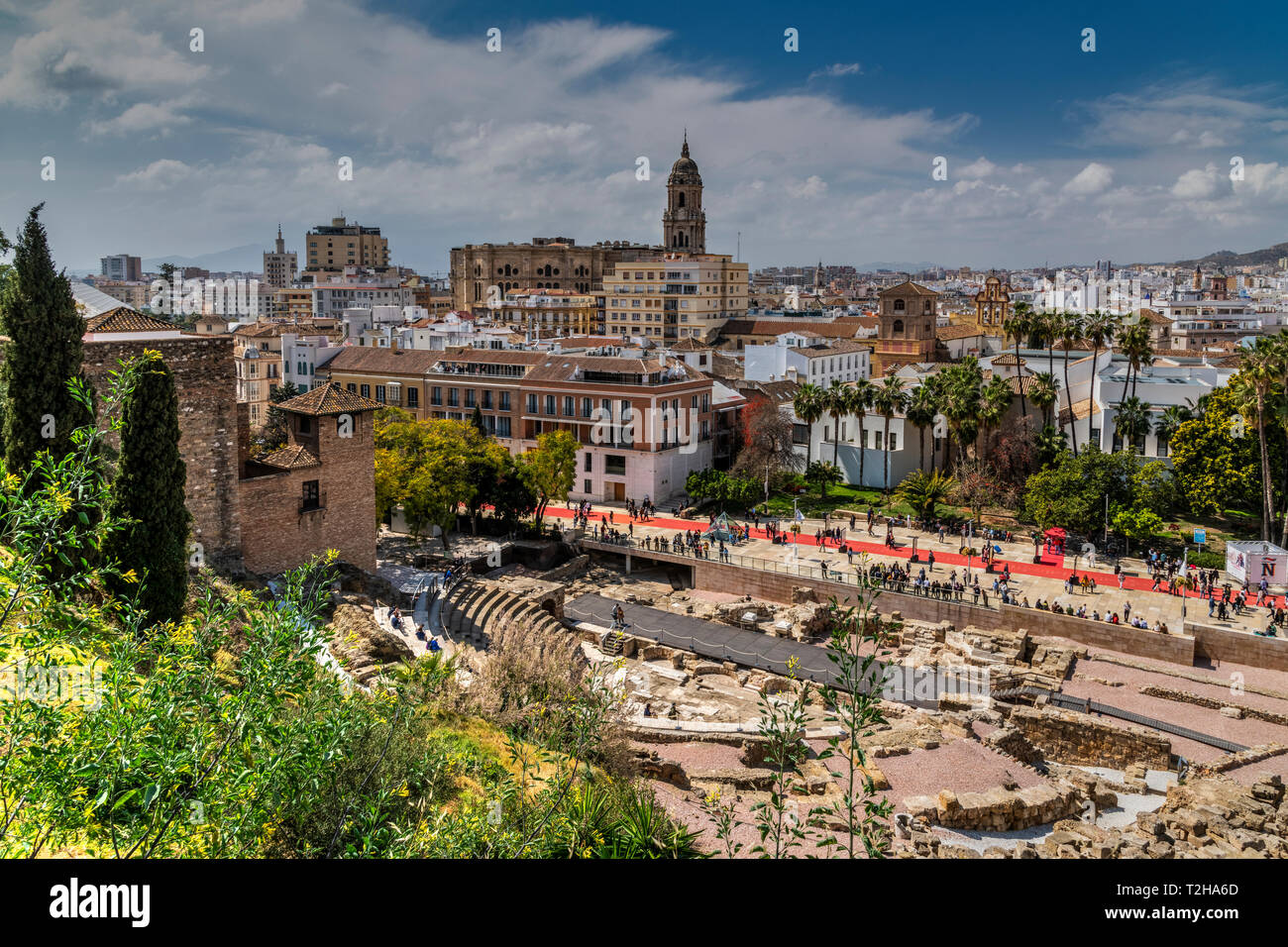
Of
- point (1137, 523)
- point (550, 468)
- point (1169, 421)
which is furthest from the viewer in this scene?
point (1169, 421)

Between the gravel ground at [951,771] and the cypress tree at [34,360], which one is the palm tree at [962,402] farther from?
the cypress tree at [34,360]

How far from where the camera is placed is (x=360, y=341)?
2992 inches

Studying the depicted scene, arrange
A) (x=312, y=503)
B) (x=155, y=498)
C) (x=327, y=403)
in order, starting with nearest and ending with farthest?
(x=155, y=498) → (x=312, y=503) → (x=327, y=403)

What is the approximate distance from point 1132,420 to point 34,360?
4279cm

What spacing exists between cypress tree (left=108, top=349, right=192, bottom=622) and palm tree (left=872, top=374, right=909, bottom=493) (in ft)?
117

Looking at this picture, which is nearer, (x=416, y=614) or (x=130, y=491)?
(x=130, y=491)

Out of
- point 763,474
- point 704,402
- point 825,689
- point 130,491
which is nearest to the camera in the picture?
point 825,689

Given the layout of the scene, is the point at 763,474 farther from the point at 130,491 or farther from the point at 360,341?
the point at 360,341

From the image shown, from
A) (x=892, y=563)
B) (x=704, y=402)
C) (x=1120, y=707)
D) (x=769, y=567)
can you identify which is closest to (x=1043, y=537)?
(x=892, y=563)

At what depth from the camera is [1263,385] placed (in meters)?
38.2

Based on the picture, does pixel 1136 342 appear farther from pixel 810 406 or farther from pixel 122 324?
pixel 122 324

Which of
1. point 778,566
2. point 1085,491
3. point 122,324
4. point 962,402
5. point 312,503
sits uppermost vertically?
point 122,324

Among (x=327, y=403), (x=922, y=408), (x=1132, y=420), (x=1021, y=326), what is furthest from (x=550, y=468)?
(x=1132, y=420)
